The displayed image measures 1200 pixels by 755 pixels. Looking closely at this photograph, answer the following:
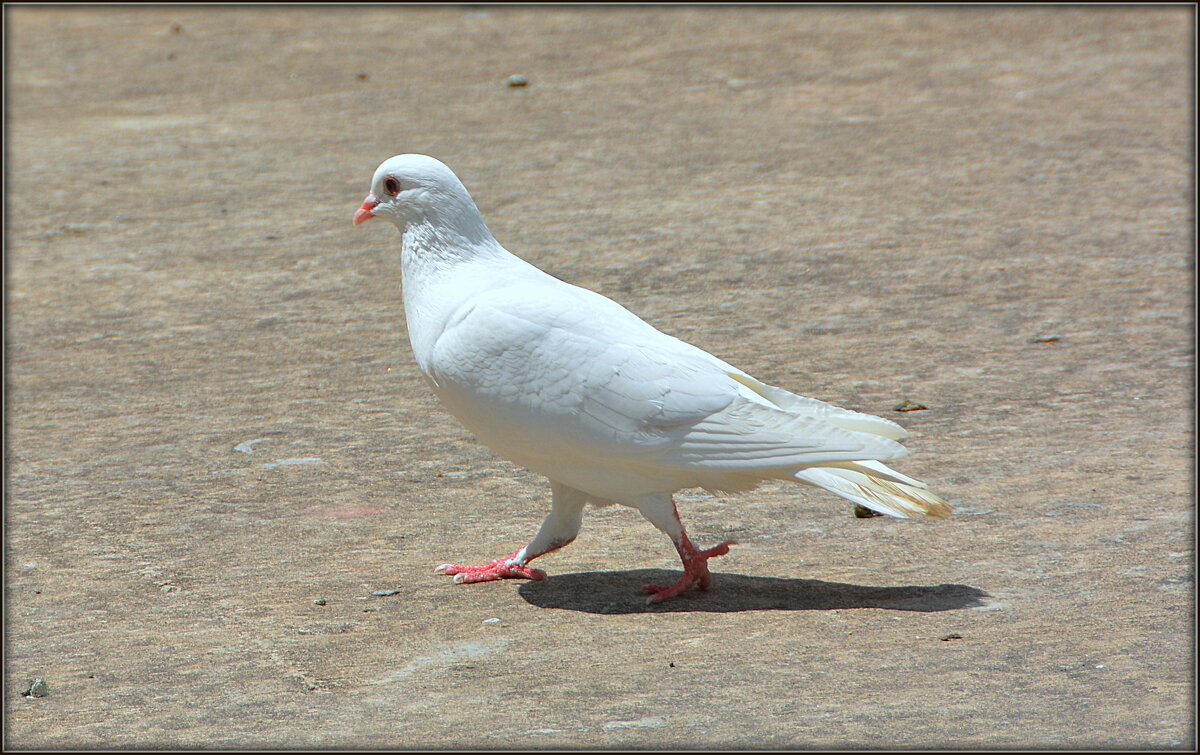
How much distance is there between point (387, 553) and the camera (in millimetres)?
4711

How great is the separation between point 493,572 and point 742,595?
0.78m

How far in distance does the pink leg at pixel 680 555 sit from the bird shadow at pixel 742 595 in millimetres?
42

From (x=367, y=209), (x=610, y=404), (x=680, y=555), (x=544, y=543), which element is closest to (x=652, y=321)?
(x=367, y=209)

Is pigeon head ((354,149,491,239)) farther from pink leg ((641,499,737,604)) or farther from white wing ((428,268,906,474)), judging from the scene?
pink leg ((641,499,737,604))

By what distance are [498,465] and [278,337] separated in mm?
2068

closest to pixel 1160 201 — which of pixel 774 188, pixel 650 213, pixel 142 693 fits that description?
pixel 774 188

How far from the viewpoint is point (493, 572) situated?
4.45m

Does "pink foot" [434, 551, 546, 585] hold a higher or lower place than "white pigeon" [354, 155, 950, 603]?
lower

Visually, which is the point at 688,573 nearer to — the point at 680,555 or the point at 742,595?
the point at 680,555

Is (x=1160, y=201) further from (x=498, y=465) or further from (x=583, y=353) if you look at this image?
(x=583, y=353)

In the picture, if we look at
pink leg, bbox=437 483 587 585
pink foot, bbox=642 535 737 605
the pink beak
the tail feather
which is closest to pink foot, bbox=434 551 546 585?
pink leg, bbox=437 483 587 585

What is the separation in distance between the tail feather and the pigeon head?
4.27ft

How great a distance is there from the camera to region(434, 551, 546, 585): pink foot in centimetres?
443

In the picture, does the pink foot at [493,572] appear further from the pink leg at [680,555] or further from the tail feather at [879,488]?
the tail feather at [879,488]
